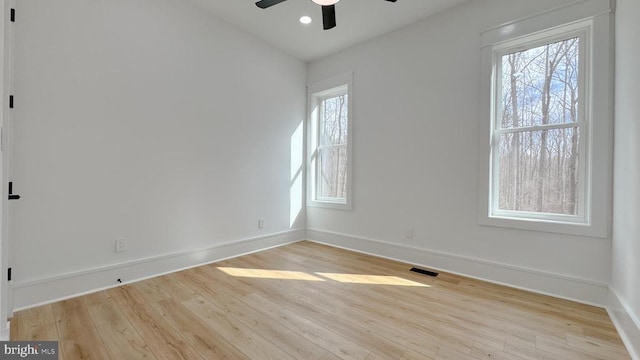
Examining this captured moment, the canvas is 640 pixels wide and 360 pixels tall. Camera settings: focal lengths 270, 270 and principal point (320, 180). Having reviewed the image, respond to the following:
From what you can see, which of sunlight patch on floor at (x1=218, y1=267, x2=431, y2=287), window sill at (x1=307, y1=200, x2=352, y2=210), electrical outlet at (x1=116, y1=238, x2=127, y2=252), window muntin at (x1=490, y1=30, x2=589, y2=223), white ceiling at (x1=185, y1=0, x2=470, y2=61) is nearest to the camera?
window muntin at (x1=490, y1=30, x2=589, y2=223)

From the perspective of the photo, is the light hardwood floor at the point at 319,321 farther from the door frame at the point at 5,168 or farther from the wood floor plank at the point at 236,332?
the door frame at the point at 5,168

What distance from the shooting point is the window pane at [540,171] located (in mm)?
2414

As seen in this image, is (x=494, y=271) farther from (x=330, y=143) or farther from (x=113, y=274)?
(x=113, y=274)

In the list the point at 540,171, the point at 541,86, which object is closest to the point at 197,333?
the point at 540,171

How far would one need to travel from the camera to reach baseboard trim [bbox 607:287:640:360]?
1595 mm

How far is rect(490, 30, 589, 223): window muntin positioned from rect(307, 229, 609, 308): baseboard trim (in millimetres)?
514

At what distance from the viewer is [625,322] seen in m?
1.77

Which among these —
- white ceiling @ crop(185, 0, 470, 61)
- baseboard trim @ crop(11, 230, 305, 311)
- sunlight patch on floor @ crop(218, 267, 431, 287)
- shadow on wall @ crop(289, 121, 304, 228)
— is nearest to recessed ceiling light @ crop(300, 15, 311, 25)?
white ceiling @ crop(185, 0, 470, 61)

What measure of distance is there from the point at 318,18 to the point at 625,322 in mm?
3778

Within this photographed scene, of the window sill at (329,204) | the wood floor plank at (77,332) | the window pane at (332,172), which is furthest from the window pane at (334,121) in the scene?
the wood floor plank at (77,332)

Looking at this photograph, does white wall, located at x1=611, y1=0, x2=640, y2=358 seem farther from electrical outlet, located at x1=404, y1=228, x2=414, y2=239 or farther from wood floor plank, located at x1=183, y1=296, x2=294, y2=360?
wood floor plank, located at x1=183, y1=296, x2=294, y2=360

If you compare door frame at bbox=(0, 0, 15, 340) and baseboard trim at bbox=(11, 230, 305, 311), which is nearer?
door frame at bbox=(0, 0, 15, 340)

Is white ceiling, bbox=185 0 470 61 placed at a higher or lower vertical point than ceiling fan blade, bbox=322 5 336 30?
higher

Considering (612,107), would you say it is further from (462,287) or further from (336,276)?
(336,276)
